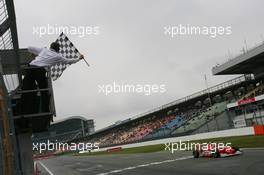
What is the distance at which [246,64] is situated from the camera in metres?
43.5

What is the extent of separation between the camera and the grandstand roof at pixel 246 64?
3922 centimetres

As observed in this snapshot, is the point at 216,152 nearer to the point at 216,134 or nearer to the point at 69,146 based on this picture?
the point at 216,134

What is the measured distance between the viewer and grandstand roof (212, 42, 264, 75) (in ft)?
129

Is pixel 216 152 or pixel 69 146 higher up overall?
pixel 216 152

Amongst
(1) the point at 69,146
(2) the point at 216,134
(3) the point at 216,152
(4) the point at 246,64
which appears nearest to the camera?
(3) the point at 216,152

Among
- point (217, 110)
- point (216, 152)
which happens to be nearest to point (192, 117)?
point (217, 110)

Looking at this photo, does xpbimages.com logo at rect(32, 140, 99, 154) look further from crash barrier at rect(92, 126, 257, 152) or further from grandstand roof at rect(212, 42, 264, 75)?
grandstand roof at rect(212, 42, 264, 75)

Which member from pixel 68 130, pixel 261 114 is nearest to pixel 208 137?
pixel 261 114

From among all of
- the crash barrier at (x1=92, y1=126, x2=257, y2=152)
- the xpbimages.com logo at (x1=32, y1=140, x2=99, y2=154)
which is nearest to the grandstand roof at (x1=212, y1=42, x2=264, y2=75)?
the crash barrier at (x1=92, y1=126, x2=257, y2=152)

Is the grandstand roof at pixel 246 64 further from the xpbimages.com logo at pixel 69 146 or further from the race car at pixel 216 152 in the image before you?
the xpbimages.com logo at pixel 69 146

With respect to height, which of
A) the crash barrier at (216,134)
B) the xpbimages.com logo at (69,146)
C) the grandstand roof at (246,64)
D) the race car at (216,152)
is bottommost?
the xpbimages.com logo at (69,146)

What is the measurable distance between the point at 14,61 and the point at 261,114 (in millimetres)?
27854

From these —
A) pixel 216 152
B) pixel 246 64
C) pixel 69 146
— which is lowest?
pixel 69 146

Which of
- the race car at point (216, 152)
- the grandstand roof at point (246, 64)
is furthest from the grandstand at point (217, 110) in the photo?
the race car at point (216, 152)
